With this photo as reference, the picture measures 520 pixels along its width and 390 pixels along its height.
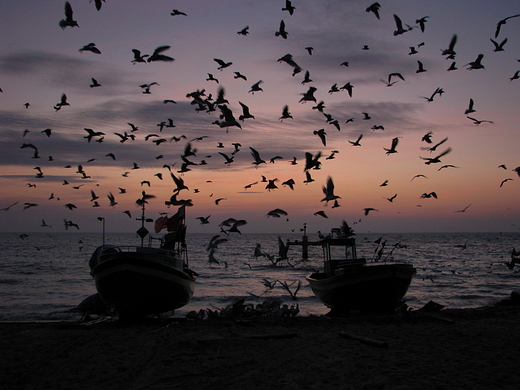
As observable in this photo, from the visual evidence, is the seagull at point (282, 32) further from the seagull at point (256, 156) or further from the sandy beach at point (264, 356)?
the sandy beach at point (264, 356)

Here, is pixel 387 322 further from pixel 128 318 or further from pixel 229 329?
pixel 128 318

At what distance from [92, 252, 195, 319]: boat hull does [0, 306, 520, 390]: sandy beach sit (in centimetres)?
181

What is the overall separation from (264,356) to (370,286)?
8.35 metres

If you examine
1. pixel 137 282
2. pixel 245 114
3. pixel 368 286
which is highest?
pixel 245 114

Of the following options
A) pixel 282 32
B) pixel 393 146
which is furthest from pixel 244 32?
pixel 393 146

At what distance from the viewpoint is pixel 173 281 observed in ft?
52.9

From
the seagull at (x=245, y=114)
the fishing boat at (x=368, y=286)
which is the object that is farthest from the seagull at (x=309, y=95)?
the fishing boat at (x=368, y=286)

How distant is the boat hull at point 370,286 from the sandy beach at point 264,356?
10.00 feet

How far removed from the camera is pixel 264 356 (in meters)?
9.16

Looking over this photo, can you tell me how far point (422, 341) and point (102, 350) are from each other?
25.8ft

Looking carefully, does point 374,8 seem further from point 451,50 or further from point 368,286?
point 368,286

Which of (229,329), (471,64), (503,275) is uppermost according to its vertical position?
(471,64)

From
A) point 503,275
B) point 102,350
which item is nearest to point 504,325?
point 102,350

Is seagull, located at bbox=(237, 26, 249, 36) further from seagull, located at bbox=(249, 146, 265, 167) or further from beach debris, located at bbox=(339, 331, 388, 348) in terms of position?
beach debris, located at bbox=(339, 331, 388, 348)
